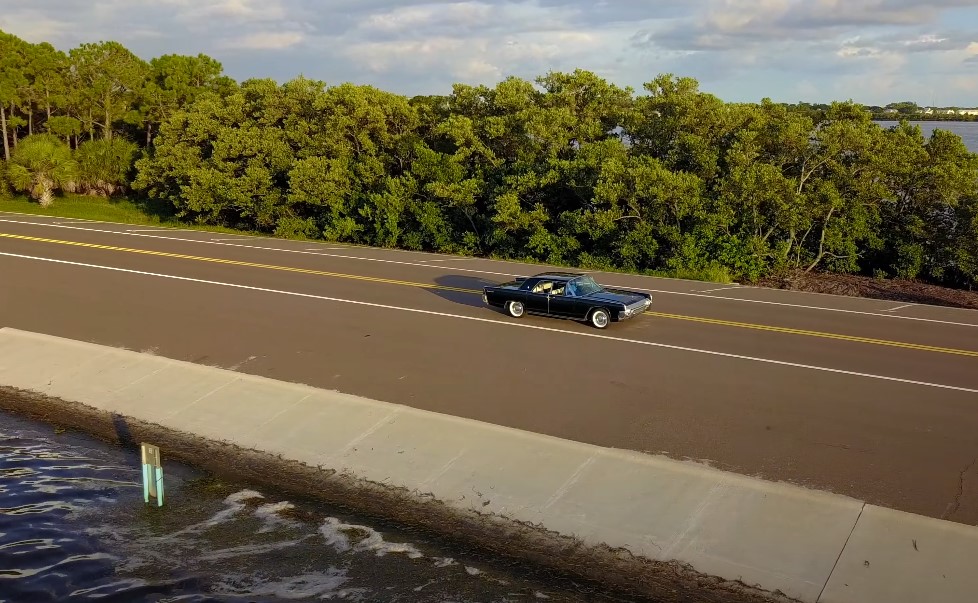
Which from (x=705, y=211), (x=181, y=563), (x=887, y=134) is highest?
(x=887, y=134)

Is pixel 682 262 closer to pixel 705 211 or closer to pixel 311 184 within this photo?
pixel 705 211

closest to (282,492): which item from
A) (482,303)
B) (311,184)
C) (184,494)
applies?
(184,494)

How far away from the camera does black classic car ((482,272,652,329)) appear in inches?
724

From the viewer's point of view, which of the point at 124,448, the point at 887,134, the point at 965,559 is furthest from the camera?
the point at 887,134

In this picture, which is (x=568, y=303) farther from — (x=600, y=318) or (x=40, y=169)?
(x=40, y=169)

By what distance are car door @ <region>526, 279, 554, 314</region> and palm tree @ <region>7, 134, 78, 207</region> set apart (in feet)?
146

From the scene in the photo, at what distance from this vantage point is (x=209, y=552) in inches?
375

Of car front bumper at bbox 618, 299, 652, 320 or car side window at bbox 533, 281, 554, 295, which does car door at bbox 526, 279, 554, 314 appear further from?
car front bumper at bbox 618, 299, 652, 320

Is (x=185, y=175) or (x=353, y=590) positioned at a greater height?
(x=185, y=175)

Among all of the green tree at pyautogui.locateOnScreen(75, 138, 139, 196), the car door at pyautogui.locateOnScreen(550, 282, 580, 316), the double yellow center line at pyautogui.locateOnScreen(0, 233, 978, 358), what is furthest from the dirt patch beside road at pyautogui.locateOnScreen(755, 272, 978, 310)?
the green tree at pyautogui.locateOnScreen(75, 138, 139, 196)

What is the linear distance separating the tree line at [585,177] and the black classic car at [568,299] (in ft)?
36.2

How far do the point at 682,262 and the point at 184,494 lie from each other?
22253 millimetres

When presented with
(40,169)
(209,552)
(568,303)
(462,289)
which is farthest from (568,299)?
(40,169)

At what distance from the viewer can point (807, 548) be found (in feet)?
29.7
